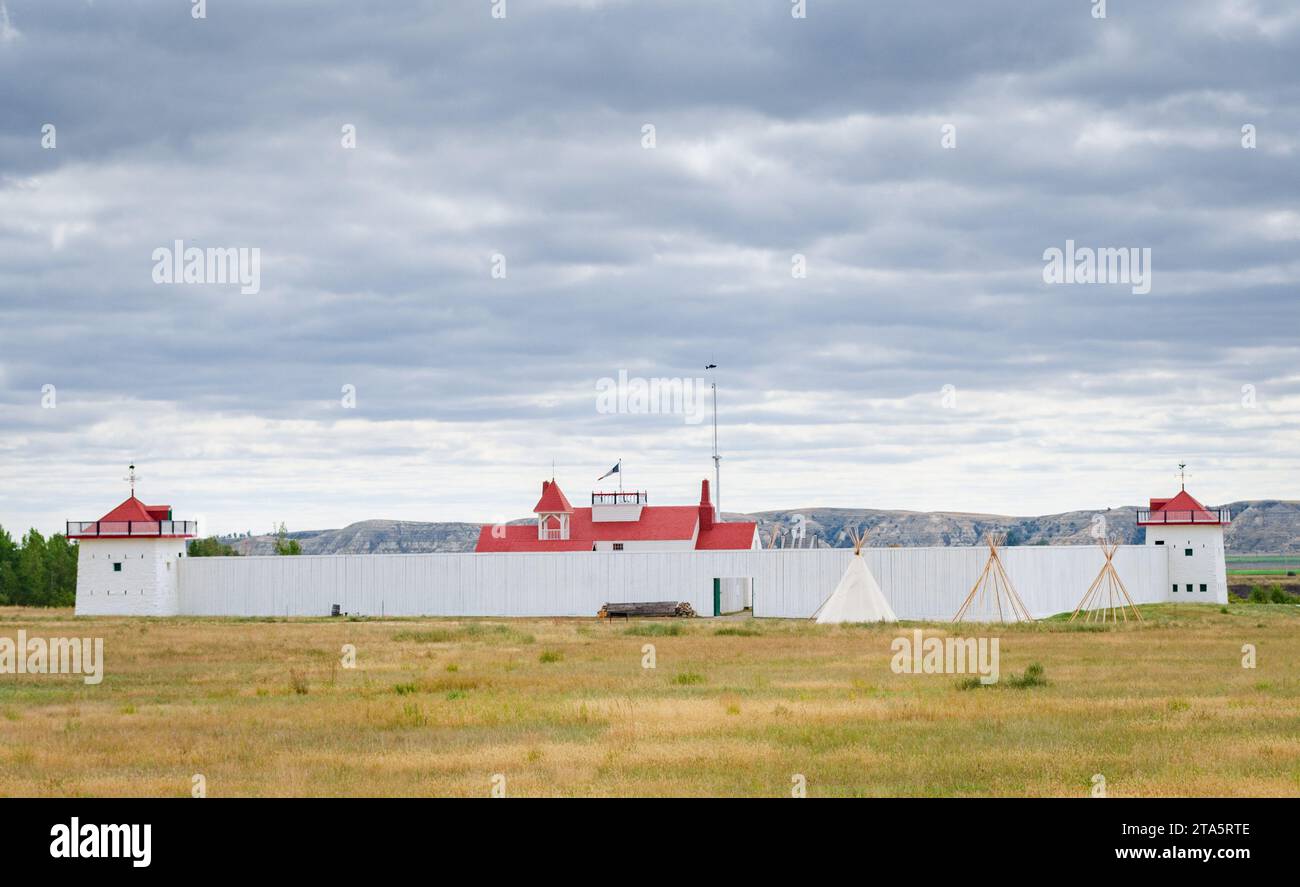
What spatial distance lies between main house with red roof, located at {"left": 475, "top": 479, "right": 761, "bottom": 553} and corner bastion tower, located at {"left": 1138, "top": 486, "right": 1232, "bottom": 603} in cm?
2514

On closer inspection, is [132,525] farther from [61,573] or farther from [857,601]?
[61,573]

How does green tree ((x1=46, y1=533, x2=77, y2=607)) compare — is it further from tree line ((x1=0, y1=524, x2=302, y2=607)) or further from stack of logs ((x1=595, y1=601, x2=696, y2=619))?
stack of logs ((x1=595, y1=601, x2=696, y2=619))

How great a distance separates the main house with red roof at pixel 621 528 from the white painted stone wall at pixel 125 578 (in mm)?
16071

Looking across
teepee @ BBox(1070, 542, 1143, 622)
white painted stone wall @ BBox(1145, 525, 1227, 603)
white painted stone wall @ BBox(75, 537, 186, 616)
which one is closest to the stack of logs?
teepee @ BBox(1070, 542, 1143, 622)

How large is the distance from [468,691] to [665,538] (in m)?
49.8

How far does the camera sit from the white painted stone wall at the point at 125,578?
228ft

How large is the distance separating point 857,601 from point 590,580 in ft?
48.8

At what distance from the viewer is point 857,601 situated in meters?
56.3

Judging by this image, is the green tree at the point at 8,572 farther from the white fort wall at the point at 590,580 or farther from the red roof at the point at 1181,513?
the red roof at the point at 1181,513

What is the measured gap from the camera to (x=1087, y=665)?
3123 cm

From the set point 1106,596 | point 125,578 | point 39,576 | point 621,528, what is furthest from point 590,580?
point 39,576
